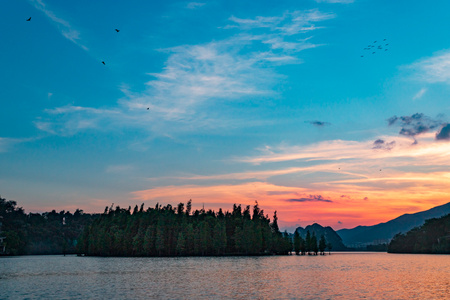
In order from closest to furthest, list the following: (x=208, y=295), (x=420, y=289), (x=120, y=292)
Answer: (x=208, y=295), (x=120, y=292), (x=420, y=289)

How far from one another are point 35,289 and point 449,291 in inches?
2639

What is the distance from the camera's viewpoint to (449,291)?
57.9m

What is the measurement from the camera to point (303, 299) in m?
49.5

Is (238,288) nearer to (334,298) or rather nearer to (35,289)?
(334,298)

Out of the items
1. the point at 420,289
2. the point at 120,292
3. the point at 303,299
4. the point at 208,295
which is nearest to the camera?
the point at 303,299

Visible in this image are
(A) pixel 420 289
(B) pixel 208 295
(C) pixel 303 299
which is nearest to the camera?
(C) pixel 303 299

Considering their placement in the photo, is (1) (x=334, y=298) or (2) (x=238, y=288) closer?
(1) (x=334, y=298)

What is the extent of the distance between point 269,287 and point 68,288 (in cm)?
3447

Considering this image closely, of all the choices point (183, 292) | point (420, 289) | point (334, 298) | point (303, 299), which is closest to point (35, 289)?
point (183, 292)

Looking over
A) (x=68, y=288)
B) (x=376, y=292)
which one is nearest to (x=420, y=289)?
(x=376, y=292)

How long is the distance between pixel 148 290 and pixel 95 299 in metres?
11.4

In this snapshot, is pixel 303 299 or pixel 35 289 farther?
pixel 35 289

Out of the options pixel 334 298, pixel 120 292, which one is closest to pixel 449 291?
pixel 334 298

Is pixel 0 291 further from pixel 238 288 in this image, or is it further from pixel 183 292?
pixel 238 288
